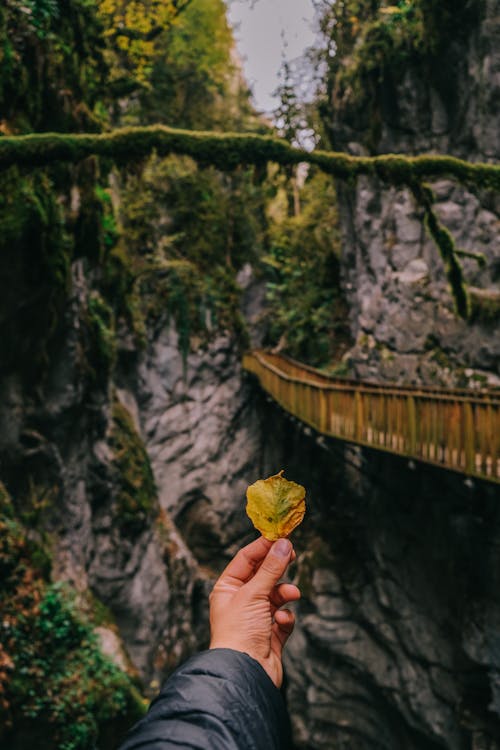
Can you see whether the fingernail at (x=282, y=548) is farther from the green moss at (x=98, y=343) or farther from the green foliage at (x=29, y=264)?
the green moss at (x=98, y=343)

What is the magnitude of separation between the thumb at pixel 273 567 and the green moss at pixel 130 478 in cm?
1141

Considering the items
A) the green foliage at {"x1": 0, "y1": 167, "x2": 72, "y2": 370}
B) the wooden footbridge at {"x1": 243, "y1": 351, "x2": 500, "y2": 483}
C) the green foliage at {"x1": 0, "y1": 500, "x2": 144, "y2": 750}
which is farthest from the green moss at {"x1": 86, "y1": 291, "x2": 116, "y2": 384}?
the green foliage at {"x1": 0, "y1": 500, "x2": 144, "y2": 750}

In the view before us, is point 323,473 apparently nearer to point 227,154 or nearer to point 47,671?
point 47,671

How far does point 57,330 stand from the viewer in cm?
945

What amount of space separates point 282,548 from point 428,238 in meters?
15.8

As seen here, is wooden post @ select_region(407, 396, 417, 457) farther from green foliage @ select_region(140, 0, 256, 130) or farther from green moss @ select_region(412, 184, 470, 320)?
green foliage @ select_region(140, 0, 256, 130)

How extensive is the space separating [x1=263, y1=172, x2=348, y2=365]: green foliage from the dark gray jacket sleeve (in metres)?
19.3

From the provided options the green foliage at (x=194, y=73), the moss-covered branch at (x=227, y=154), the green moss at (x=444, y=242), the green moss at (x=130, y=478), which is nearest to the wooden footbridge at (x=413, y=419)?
the green moss at (x=444, y=242)

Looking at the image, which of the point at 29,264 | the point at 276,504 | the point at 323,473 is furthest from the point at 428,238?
the point at 276,504

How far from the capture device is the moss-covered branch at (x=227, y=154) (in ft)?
19.5

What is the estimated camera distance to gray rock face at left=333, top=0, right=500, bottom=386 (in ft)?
43.6

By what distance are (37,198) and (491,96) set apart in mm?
10854

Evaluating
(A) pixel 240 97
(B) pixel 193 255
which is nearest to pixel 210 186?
(B) pixel 193 255

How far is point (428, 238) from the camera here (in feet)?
51.9
